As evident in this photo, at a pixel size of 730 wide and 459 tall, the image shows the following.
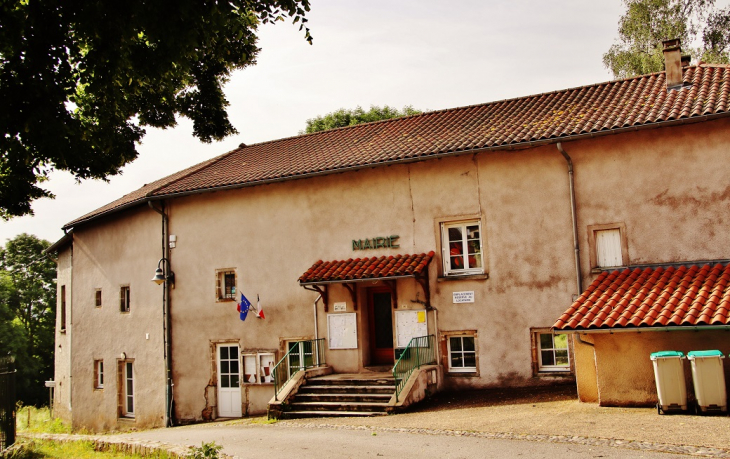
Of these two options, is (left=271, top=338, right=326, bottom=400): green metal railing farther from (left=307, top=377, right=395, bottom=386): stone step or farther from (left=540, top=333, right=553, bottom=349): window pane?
(left=540, top=333, right=553, bottom=349): window pane

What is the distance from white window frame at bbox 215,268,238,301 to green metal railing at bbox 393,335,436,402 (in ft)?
19.7

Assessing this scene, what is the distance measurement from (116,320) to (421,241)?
11032 mm

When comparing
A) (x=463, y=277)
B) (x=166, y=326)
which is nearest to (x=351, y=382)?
(x=463, y=277)

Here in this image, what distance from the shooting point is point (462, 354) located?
16922mm

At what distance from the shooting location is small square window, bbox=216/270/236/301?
20.1 metres

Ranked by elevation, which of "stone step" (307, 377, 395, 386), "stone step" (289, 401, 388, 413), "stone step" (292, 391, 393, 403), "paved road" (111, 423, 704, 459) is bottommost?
"paved road" (111, 423, 704, 459)

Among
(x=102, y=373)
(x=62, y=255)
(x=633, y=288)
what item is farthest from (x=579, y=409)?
(x=62, y=255)

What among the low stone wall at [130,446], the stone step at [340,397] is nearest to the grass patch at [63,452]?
the low stone wall at [130,446]

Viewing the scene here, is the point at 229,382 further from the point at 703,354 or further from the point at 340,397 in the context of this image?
the point at 703,354

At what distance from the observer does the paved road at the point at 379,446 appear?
9758 mm

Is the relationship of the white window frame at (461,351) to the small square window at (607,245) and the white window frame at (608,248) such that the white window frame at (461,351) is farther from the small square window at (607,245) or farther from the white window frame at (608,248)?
the white window frame at (608,248)

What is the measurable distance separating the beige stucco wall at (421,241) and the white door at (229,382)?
230 millimetres

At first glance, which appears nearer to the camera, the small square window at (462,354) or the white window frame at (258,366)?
the small square window at (462,354)

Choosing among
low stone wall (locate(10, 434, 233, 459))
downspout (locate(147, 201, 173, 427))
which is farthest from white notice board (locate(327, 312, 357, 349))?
low stone wall (locate(10, 434, 233, 459))
